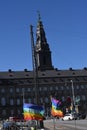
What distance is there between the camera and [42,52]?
522ft

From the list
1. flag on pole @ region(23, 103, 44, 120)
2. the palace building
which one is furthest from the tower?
flag on pole @ region(23, 103, 44, 120)

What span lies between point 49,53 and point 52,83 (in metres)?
12.4

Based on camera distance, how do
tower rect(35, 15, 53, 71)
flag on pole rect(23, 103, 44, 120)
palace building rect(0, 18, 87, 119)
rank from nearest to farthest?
flag on pole rect(23, 103, 44, 120) < palace building rect(0, 18, 87, 119) < tower rect(35, 15, 53, 71)

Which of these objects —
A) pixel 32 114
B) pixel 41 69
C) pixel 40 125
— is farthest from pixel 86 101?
pixel 32 114

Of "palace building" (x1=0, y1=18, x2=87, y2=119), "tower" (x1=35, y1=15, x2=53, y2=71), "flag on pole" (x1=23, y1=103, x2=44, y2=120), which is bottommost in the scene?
"flag on pole" (x1=23, y1=103, x2=44, y2=120)

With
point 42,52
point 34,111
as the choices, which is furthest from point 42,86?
point 34,111

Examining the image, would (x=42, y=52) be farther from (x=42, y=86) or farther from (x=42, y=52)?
(x=42, y=86)

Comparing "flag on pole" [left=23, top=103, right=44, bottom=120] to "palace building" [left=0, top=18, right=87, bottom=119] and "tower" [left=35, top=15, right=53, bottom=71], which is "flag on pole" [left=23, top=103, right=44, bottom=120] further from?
"tower" [left=35, top=15, right=53, bottom=71]

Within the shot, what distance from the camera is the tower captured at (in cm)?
15812

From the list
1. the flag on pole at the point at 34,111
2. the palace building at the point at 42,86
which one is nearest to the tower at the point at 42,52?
the palace building at the point at 42,86

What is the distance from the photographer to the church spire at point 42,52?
519 feet

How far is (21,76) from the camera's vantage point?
155 metres

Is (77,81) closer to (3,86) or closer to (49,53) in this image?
(49,53)

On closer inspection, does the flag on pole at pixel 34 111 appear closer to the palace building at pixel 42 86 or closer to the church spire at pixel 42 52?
the palace building at pixel 42 86
